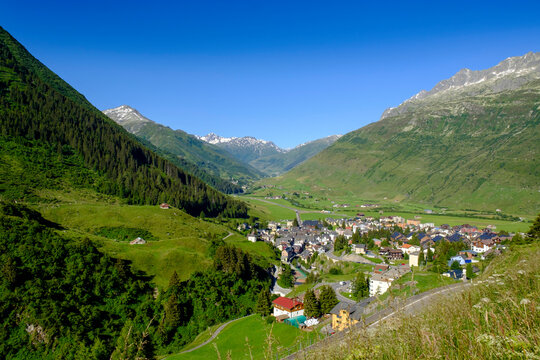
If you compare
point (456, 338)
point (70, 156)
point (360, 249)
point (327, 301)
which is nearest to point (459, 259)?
point (360, 249)

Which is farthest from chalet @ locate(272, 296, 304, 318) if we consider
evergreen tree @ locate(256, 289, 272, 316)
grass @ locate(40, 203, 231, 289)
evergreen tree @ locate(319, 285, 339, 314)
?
grass @ locate(40, 203, 231, 289)

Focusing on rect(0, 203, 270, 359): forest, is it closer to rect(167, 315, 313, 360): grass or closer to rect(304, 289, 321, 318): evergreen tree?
rect(167, 315, 313, 360): grass

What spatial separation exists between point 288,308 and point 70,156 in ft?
365

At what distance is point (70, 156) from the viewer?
4683 inches

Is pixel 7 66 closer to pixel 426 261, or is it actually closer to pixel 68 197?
pixel 68 197

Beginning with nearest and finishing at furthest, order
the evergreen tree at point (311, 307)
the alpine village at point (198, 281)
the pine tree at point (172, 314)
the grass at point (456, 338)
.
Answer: the grass at point (456, 338), the alpine village at point (198, 281), the pine tree at point (172, 314), the evergreen tree at point (311, 307)

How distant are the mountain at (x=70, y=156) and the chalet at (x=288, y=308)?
70985mm

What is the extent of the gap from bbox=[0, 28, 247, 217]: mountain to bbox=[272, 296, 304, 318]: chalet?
71.0 meters

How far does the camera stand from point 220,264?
2425 inches

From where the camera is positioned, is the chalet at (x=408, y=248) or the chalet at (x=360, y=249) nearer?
the chalet at (x=408, y=248)

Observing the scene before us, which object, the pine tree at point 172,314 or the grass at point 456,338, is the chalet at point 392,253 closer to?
the pine tree at point 172,314

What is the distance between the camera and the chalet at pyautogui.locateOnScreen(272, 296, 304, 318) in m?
50.2

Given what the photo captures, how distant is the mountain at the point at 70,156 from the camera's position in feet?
313

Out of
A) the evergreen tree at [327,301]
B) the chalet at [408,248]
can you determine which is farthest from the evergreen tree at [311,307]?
the chalet at [408,248]
